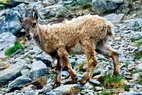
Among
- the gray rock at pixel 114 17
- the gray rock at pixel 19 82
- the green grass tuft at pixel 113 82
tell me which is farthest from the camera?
the gray rock at pixel 114 17

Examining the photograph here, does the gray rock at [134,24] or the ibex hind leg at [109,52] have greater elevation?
the ibex hind leg at [109,52]

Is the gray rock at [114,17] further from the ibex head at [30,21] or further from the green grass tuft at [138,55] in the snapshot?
the ibex head at [30,21]

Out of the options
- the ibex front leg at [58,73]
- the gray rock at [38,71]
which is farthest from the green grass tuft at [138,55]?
the gray rock at [38,71]

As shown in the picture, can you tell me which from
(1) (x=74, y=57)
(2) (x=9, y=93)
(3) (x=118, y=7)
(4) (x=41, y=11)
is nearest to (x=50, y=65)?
(1) (x=74, y=57)

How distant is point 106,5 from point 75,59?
7.87 meters

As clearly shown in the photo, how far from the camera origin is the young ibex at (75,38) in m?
13.4

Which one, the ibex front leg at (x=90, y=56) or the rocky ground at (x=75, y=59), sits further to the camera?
the ibex front leg at (x=90, y=56)

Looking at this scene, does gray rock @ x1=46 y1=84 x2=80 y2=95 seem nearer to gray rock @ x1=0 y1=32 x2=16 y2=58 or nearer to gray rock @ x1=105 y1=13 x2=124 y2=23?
gray rock @ x1=0 y1=32 x2=16 y2=58

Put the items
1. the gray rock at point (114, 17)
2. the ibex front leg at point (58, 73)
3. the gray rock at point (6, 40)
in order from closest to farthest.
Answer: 1. the ibex front leg at point (58, 73)
2. the gray rock at point (6, 40)
3. the gray rock at point (114, 17)

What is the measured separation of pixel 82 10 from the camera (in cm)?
2494

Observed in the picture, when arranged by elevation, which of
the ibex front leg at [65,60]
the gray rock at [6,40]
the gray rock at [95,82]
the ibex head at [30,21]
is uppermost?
the ibex head at [30,21]

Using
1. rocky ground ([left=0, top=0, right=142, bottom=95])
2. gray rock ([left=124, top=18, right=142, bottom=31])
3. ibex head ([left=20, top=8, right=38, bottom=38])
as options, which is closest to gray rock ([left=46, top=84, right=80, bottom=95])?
rocky ground ([left=0, top=0, right=142, bottom=95])

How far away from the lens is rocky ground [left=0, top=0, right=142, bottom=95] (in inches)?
504

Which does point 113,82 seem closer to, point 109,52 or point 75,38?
point 109,52
